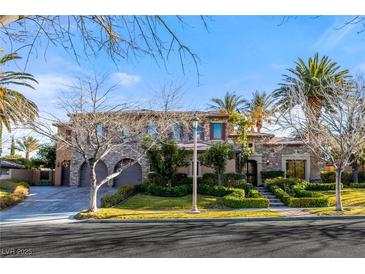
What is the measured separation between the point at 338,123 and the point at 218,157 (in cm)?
661

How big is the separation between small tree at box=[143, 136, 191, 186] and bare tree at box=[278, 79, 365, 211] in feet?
19.3

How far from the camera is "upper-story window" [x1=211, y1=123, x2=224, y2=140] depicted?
22.0m

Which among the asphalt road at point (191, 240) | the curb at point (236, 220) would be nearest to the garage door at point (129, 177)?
the curb at point (236, 220)

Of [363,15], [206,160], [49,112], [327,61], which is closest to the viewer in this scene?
[363,15]

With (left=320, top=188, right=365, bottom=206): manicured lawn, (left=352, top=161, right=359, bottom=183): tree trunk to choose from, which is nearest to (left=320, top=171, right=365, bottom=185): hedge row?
(left=352, top=161, right=359, bottom=183): tree trunk

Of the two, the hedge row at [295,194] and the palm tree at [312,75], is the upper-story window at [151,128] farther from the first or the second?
the hedge row at [295,194]

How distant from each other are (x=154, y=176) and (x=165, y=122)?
4.20 meters

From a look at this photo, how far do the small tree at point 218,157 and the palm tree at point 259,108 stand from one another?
101 inches

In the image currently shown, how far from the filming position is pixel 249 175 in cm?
2228

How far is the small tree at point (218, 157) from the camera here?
18516 millimetres

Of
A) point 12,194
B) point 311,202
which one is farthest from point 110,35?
point 12,194

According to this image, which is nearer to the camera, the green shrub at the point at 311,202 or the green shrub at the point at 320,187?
the green shrub at the point at 311,202

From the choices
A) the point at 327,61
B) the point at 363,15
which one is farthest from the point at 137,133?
the point at 327,61
